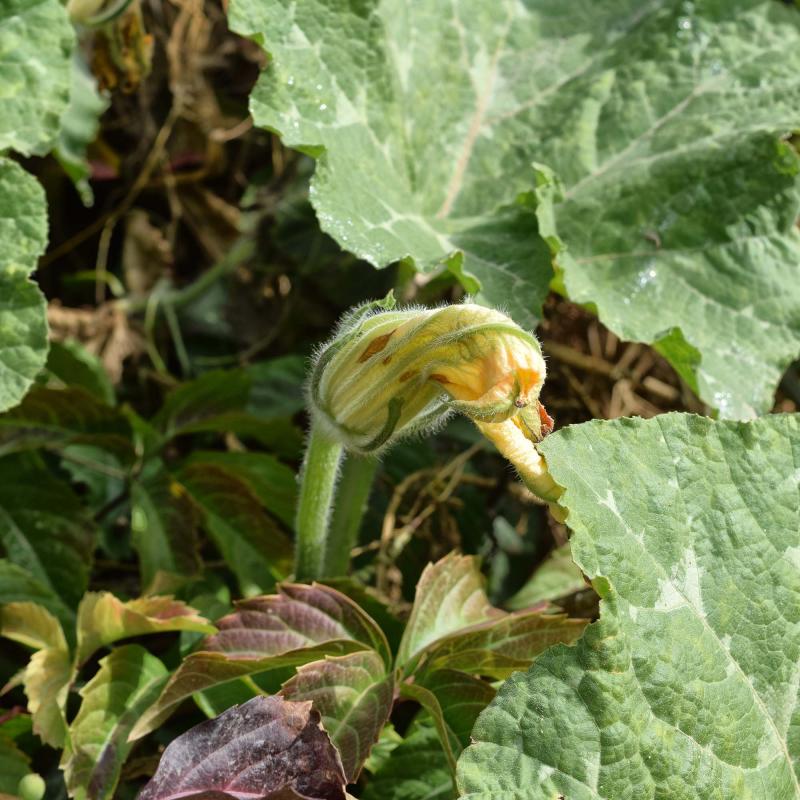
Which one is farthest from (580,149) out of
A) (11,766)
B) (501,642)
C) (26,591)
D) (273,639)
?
(11,766)

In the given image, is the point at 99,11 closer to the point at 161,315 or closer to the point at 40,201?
the point at 40,201

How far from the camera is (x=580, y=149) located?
7.13ft

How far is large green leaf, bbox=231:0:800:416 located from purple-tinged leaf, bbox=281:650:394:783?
0.63m

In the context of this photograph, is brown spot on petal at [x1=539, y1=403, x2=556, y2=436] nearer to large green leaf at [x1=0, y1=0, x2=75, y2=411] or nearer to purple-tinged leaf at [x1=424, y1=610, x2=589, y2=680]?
purple-tinged leaf at [x1=424, y1=610, x2=589, y2=680]

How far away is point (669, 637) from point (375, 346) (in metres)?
0.52

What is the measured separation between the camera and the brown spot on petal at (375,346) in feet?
4.53

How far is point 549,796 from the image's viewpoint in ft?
3.91

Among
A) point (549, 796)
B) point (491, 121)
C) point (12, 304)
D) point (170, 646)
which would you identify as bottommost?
point (170, 646)

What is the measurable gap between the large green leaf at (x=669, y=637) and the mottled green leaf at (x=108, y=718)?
54 centimetres

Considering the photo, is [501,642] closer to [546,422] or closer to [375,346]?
[546,422]

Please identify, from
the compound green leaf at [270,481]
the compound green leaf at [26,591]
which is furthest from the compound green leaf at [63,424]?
the compound green leaf at [26,591]

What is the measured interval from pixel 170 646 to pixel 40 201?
793 mm

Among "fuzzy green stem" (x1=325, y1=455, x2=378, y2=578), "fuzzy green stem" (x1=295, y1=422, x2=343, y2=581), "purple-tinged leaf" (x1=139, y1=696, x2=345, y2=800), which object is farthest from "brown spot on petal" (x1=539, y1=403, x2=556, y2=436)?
"fuzzy green stem" (x1=325, y1=455, x2=378, y2=578)

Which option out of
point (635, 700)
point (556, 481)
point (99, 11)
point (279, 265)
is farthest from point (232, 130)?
point (635, 700)
